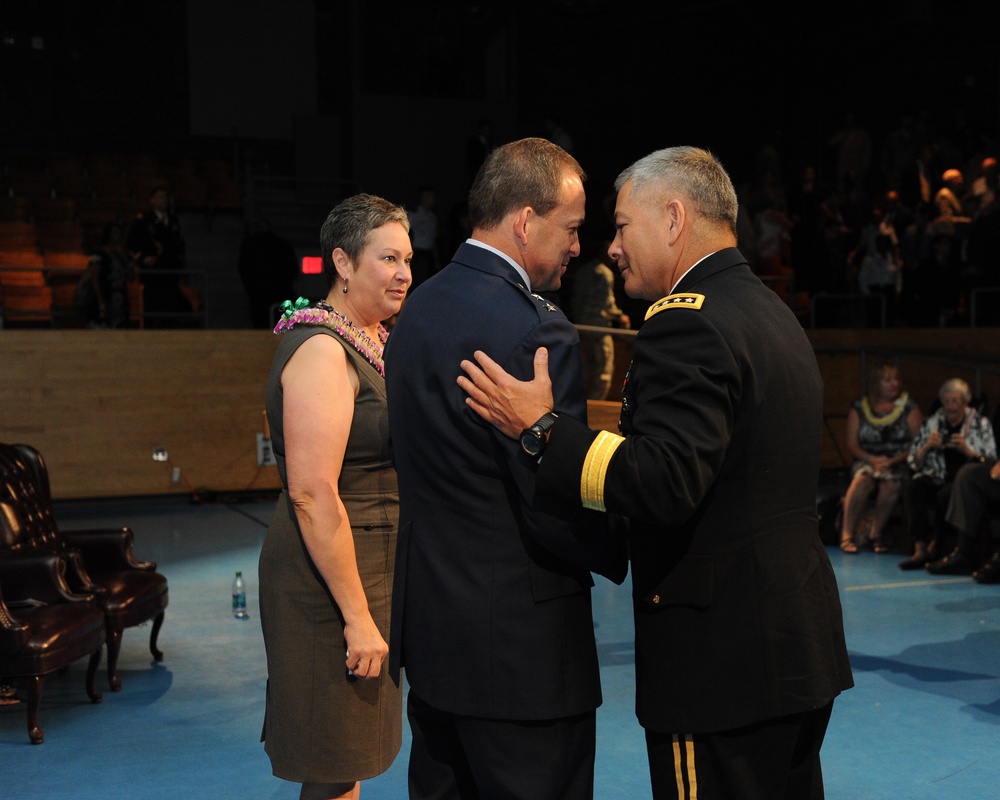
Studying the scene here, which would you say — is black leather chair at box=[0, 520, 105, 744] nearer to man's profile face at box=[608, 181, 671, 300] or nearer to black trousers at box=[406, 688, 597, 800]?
black trousers at box=[406, 688, 597, 800]

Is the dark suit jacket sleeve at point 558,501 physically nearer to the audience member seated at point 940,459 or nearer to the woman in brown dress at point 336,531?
the woman in brown dress at point 336,531

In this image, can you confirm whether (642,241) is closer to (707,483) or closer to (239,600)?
(707,483)

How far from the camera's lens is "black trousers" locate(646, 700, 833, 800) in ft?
6.54

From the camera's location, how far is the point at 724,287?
2.05 m

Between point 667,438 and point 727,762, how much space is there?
0.62 m

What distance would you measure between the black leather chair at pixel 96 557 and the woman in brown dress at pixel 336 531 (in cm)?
276

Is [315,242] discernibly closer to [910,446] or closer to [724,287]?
[910,446]

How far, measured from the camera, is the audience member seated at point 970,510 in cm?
746

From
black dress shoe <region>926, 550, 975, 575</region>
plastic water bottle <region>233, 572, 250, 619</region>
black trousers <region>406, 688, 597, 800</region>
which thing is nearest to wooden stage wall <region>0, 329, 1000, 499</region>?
black dress shoe <region>926, 550, 975, 575</region>

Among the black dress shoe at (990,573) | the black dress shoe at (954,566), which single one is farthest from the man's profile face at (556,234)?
the black dress shoe at (954,566)

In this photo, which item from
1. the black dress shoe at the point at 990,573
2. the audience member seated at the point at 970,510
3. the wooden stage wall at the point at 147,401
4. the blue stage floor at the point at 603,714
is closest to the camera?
the blue stage floor at the point at 603,714

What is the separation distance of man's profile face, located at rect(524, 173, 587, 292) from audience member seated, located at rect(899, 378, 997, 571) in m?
6.34

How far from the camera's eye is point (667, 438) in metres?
1.85

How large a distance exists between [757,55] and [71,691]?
17072 mm
